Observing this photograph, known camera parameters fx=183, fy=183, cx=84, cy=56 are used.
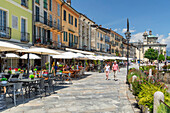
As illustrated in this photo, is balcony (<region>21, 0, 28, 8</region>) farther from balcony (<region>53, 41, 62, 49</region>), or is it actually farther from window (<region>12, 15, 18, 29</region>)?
balcony (<region>53, 41, 62, 49</region>)

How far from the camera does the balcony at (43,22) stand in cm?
2109

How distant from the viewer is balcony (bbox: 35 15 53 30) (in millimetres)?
21094

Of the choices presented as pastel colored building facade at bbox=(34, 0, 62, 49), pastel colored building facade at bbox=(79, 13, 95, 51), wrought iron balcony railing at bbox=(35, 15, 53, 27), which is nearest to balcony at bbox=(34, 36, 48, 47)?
pastel colored building facade at bbox=(34, 0, 62, 49)

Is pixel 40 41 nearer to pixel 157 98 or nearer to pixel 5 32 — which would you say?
pixel 5 32

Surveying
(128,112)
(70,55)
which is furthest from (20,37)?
(128,112)

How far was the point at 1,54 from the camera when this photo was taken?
16234mm

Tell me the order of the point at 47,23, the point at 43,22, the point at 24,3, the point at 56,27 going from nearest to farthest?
the point at 24,3, the point at 43,22, the point at 47,23, the point at 56,27

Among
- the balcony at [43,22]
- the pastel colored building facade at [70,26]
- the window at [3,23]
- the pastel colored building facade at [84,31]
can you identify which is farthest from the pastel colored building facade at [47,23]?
the pastel colored building facade at [84,31]

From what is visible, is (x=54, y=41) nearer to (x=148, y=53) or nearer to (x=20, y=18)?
(x=20, y=18)

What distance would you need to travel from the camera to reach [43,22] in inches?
895

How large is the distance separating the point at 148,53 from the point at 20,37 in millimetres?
92363

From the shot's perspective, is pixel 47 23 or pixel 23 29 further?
pixel 47 23

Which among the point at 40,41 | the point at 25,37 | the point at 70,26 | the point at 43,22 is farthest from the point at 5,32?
the point at 70,26

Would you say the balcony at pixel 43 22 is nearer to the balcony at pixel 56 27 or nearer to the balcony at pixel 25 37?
the balcony at pixel 56 27
